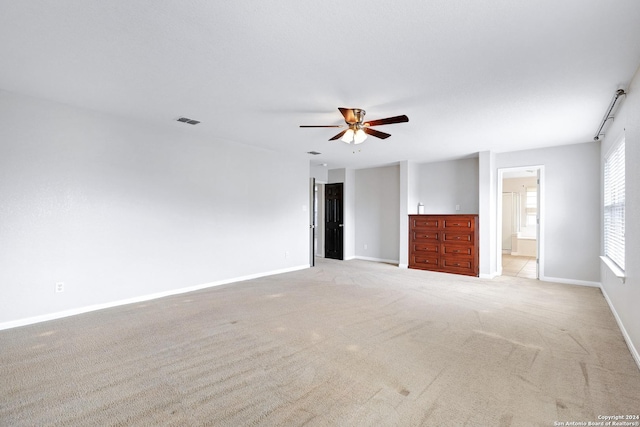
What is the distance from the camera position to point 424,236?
22.7ft

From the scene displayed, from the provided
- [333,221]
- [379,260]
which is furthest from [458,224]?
[333,221]

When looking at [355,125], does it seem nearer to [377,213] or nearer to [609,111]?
[609,111]

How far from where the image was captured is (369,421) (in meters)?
1.80

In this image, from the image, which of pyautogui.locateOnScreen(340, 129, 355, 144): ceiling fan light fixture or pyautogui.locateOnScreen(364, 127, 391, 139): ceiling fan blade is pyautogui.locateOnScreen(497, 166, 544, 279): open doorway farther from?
pyautogui.locateOnScreen(340, 129, 355, 144): ceiling fan light fixture

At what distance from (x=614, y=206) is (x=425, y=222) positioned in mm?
3215

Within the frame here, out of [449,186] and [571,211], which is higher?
[449,186]

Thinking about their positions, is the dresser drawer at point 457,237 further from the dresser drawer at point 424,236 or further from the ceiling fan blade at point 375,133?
the ceiling fan blade at point 375,133

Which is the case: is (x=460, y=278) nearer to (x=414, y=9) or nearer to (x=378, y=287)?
(x=378, y=287)

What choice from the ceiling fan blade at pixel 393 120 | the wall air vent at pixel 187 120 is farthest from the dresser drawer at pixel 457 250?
the wall air vent at pixel 187 120

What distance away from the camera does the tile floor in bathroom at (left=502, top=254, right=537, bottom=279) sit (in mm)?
6466

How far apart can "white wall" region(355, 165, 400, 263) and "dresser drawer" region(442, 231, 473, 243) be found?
1475 mm

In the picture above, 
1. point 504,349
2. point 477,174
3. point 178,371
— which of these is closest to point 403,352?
point 504,349

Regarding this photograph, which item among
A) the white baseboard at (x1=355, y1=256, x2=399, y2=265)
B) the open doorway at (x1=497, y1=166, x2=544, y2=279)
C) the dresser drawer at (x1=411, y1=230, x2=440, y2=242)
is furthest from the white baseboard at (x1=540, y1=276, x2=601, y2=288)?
the open doorway at (x1=497, y1=166, x2=544, y2=279)

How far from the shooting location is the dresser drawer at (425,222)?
673 cm
